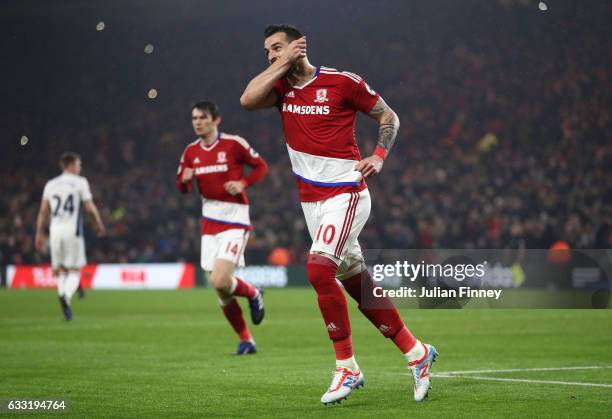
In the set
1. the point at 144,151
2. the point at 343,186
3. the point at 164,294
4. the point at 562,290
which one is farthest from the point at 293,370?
the point at 144,151

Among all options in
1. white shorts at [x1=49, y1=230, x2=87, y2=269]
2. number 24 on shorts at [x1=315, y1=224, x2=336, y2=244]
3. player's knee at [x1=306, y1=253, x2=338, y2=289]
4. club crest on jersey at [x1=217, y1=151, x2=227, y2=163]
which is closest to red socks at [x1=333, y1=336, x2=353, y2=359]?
player's knee at [x1=306, y1=253, x2=338, y2=289]

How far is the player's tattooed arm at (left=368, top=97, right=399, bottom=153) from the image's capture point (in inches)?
257

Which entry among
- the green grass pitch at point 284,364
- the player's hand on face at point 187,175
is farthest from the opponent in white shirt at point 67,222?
the player's hand on face at point 187,175

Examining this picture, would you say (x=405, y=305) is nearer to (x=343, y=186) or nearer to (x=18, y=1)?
(x=343, y=186)

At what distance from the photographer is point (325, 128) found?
6.57m

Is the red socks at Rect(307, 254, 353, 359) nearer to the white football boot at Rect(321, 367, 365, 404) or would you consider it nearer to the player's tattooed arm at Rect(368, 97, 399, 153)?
the white football boot at Rect(321, 367, 365, 404)

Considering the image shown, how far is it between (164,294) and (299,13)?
10.5 m

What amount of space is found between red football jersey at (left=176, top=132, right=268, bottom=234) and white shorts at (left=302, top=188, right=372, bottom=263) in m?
4.14

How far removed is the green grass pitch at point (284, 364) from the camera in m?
6.10

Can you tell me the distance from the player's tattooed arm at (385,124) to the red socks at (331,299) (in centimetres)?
87

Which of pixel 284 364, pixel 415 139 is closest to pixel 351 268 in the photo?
pixel 284 364

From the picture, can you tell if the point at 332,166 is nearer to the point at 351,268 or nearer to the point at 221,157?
the point at 351,268

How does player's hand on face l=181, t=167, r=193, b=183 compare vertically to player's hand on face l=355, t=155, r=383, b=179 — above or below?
below

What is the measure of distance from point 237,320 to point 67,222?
21.8ft
